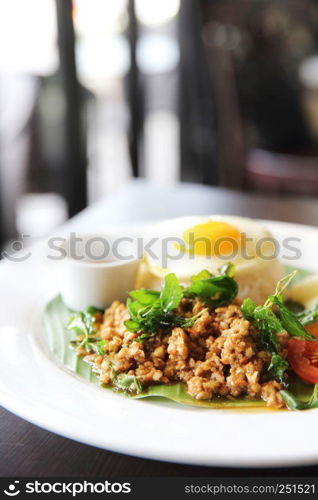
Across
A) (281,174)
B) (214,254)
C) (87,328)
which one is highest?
(214,254)

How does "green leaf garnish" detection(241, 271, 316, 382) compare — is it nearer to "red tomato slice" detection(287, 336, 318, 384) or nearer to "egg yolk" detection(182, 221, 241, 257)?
"red tomato slice" detection(287, 336, 318, 384)

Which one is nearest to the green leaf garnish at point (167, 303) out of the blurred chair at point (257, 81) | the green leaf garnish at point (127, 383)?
the green leaf garnish at point (127, 383)

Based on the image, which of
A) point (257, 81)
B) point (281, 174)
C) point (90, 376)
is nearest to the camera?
point (90, 376)

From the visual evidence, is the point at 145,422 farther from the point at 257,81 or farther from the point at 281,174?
the point at 257,81

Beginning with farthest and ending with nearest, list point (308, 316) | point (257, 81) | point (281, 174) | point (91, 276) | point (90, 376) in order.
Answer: point (257, 81)
point (281, 174)
point (91, 276)
point (308, 316)
point (90, 376)

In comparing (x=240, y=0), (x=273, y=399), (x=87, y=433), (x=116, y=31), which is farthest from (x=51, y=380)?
(x=240, y=0)

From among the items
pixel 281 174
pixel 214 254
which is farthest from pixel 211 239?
pixel 281 174

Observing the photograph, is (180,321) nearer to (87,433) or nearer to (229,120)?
(87,433)
